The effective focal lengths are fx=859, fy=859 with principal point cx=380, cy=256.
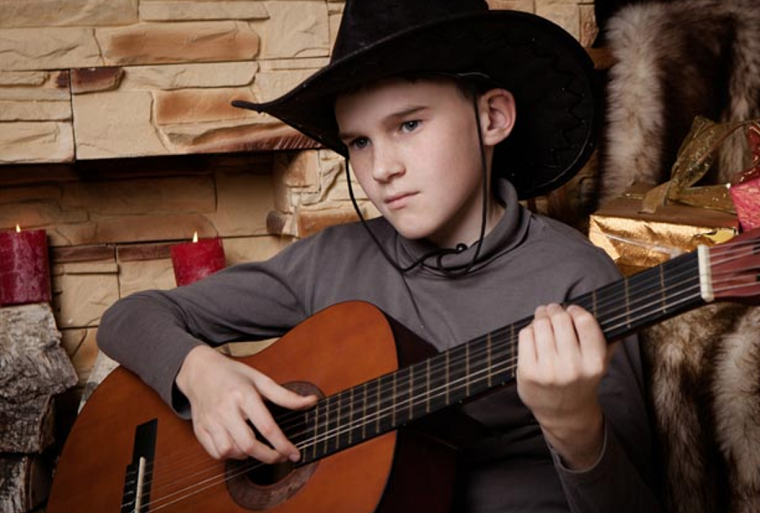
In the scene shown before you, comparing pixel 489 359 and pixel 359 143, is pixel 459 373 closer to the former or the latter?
pixel 489 359

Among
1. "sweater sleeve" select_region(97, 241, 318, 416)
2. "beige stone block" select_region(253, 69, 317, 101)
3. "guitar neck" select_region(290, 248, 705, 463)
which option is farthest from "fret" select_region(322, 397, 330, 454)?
"beige stone block" select_region(253, 69, 317, 101)

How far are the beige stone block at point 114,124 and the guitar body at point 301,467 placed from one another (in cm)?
62

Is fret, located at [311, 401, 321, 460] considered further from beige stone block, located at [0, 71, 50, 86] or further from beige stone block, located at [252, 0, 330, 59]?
beige stone block, located at [0, 71, 50, 86]

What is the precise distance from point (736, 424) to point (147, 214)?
1483 mm

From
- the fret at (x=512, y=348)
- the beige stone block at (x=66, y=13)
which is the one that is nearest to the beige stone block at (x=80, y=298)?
the beige stone block at (x=66, y=13)

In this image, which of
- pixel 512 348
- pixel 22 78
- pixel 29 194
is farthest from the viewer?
pixel 29 194

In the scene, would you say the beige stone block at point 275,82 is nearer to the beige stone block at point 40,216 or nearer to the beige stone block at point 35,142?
the beige stone block at point 35,142

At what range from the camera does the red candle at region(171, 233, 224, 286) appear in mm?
1962

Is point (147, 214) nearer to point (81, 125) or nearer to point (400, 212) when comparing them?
point (81, 125)

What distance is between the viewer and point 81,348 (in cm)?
213

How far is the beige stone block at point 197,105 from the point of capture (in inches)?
71.6

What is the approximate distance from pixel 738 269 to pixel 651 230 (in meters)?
0.67

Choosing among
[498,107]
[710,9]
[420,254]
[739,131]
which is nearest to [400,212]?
[420,254]

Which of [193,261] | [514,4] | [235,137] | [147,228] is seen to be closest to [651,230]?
[514,4]
